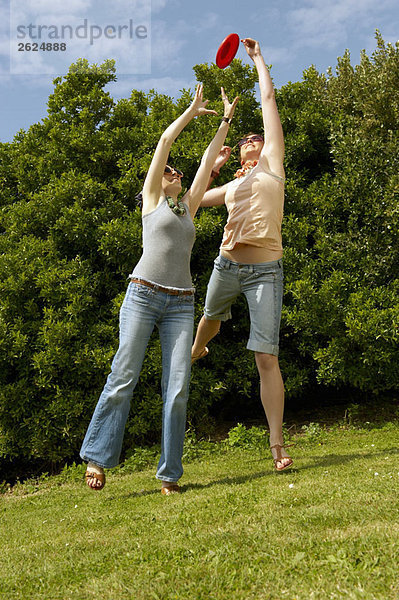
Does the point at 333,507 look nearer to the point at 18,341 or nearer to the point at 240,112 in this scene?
the point at 18,341

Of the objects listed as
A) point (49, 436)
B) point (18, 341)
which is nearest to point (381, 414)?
point (49, 436)

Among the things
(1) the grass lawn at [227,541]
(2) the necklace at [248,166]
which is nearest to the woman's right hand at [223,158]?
(2) the necklace at [248,166]

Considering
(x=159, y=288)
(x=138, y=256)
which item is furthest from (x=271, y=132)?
(x=138, y=256)

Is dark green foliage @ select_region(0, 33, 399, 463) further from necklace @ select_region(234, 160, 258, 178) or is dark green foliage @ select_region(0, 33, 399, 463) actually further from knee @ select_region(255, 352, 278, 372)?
knee @ select_region(255, 352, 278, 372)

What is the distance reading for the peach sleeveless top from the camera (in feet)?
14.0

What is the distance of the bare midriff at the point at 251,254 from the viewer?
4.30 meters

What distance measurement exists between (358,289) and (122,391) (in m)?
4.51

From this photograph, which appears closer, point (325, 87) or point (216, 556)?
point (216, 556)

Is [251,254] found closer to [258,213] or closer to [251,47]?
[258,213]

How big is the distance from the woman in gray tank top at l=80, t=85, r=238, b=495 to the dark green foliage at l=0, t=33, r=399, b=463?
3087 mm

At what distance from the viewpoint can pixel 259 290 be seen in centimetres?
425

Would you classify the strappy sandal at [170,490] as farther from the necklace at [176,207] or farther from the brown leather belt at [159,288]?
the necklace at [176,207]

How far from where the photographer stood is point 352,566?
2.04 m

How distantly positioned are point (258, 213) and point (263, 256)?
1.12ft
